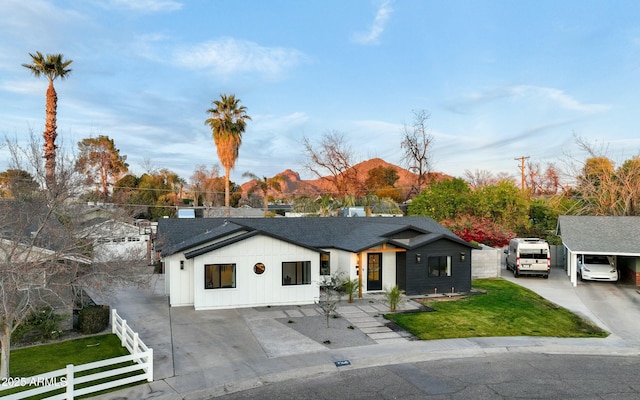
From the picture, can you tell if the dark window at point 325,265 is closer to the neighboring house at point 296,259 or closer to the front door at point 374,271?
the neighboring house at point 296,259

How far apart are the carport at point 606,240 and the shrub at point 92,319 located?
2326 centimetres

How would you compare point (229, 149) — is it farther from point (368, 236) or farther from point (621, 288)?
point (621, 288)

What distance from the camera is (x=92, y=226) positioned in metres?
13.2

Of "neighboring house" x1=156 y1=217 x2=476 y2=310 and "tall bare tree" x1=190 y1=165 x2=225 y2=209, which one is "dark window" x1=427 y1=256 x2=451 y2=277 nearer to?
"neighboring house" x1=156 y1=217 x2=476 y2=310

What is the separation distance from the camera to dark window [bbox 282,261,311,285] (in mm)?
19688

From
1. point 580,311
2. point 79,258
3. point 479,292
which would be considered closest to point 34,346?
point 79,258

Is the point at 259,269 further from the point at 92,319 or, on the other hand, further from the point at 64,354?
the point at 64,354

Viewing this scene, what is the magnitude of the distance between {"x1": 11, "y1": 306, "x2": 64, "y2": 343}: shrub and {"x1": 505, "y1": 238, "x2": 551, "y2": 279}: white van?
24.5m

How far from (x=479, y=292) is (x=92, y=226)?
60.9 ft

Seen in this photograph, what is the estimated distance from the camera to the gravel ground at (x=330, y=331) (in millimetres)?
14062

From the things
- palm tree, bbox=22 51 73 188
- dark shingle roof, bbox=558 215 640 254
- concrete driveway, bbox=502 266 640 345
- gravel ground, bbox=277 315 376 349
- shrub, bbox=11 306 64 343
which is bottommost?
concrete driveway, bbox=502 266 640 345

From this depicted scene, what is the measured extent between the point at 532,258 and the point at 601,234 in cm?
401

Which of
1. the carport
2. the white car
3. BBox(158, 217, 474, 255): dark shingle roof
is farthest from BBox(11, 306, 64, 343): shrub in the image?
the white car

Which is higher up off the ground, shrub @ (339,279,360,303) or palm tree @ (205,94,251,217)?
palm tree @ (205,94,251,217)
